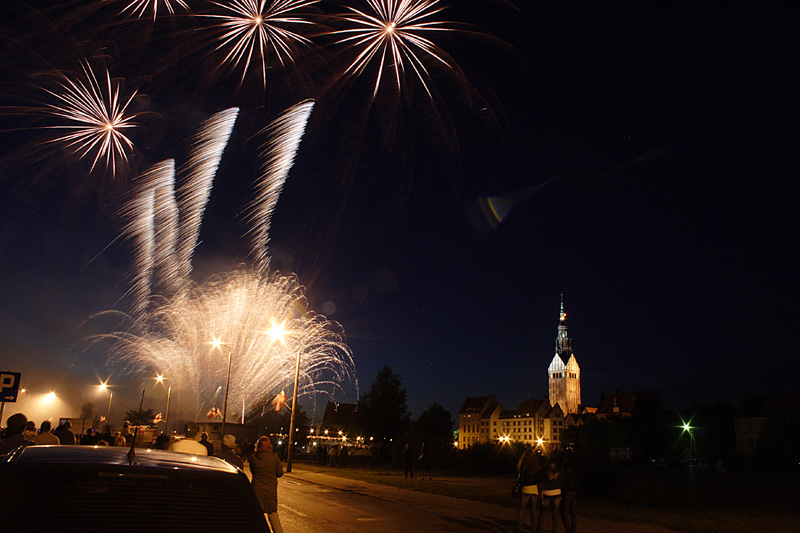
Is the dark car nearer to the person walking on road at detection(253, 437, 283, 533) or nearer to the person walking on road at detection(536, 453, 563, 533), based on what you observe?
the person walking on road at detection(253, 437, 283, 533)

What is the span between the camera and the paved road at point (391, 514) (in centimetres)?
1248

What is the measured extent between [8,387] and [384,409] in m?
57.8

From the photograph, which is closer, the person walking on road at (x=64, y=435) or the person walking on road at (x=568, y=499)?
the person walking on road at (x=568, y=499)

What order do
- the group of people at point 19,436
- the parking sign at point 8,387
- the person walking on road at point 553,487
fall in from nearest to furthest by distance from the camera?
1. the group of people at point 19,436
2. the person walking on road at point 553,487
3. the parking sign at point 8,387

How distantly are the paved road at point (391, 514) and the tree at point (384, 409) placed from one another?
51223mm

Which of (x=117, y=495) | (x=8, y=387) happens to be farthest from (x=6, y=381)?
(x=117, y=495)

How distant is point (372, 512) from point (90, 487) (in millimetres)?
12781

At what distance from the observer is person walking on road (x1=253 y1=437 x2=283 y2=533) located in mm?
8938

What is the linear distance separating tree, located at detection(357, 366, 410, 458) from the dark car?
68.8m

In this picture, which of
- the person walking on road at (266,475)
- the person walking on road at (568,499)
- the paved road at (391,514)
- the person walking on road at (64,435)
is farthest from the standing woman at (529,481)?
the person walking on road at (64,435)

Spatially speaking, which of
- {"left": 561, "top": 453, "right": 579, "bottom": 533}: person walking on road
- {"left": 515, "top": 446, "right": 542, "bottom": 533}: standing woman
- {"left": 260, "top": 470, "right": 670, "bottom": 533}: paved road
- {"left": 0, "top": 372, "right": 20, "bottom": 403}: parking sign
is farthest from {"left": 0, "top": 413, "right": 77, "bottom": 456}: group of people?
{"left": 561, "top": 453, "right": 579, "bottom": 533}: person walking on road

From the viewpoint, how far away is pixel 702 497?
2295 centimetres

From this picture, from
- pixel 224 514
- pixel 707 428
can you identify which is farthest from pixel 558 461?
pixel 707 428

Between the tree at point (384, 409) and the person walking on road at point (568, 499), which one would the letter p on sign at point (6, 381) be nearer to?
the person walking on road at point (568, 499)
